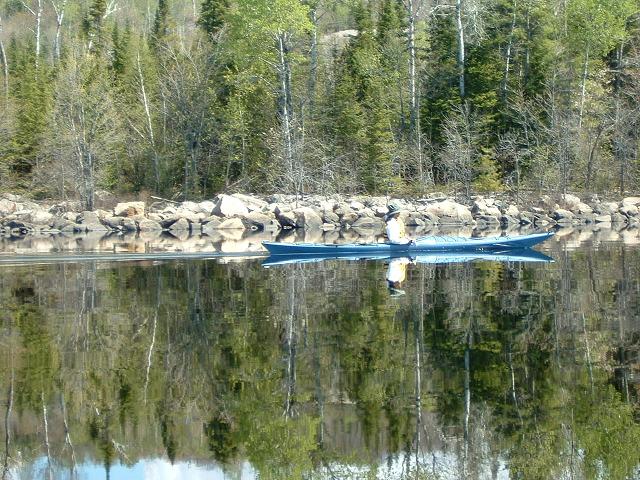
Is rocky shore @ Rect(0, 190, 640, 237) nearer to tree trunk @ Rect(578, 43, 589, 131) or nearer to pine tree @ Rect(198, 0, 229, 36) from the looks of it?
tree trunk @ Rect(578, 43, 589, 131)

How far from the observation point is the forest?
48.0 meters

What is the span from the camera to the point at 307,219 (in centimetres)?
4134

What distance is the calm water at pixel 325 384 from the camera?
826cm

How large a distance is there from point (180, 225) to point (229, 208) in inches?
90.4

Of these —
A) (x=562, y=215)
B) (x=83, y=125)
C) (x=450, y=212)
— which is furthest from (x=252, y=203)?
(x=562, y=215)

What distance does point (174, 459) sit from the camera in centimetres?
837

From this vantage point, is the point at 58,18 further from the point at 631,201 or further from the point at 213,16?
the point at 631,201

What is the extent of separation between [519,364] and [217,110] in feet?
140

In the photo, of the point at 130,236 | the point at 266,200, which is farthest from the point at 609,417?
the point at 266,200

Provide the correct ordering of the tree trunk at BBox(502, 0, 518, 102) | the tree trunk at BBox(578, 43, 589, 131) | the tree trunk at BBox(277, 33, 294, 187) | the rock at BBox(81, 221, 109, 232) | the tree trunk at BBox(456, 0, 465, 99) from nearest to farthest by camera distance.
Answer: the rock at BBox(81, 221, 109, 232), the tree trunk at BBox(277, 33, 294, 187), the tree trunk at BBox(578, 43, 589, 131), the tree trunk at BBox(456, 0, 465, 99), the tree trunk at BBox(502, 0, 518, 102)

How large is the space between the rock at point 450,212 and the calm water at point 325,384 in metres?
24.4

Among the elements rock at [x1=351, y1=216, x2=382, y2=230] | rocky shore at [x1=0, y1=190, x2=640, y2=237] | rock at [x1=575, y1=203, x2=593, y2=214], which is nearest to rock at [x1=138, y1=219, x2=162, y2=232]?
rocky shore at [x1=0, y1=190, x2=640, y2=237]

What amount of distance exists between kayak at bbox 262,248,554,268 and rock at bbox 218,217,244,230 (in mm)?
15713

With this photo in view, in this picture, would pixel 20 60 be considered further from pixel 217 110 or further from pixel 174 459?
pixel 174 459
